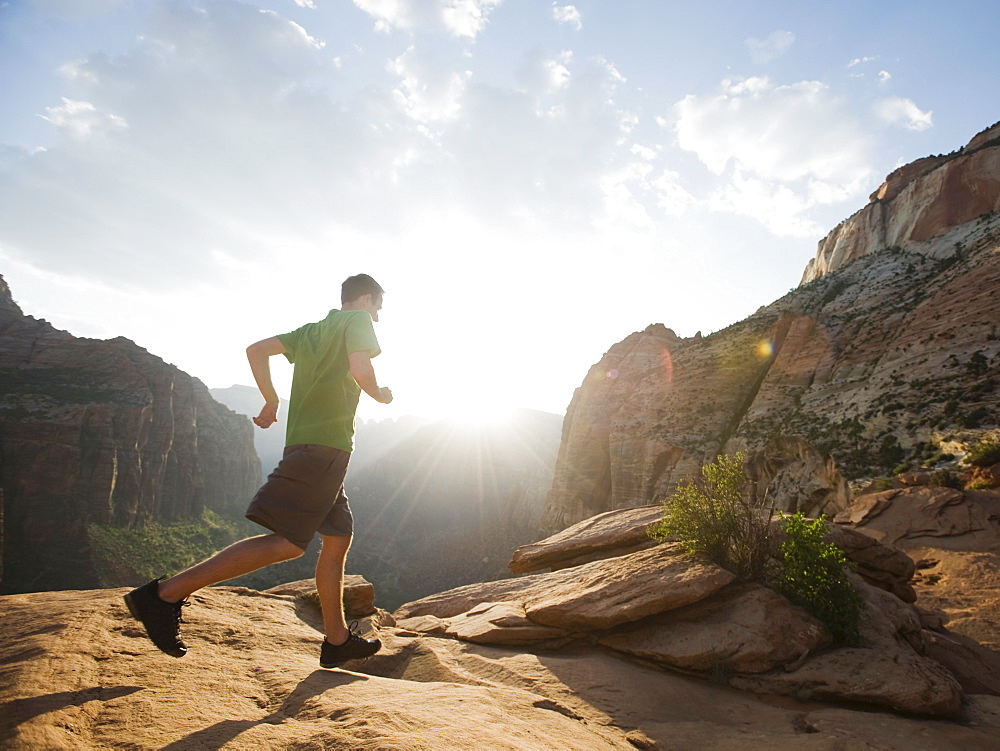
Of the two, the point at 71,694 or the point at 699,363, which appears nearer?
the point at 71,694

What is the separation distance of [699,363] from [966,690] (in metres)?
33.2

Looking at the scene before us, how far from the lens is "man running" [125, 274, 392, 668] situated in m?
2.69

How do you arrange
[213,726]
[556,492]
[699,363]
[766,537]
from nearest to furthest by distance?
[213,726], [766,537], [699,363], [556,492]

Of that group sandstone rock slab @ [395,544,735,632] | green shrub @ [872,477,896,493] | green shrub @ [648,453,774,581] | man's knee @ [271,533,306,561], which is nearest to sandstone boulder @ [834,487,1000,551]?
green shrub @ [872,477,896,493]

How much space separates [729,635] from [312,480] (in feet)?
14.7

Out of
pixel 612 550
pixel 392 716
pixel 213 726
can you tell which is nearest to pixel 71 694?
pixel 213 726

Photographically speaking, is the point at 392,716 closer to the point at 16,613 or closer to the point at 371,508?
the point at 16,613

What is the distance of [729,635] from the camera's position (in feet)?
15.1

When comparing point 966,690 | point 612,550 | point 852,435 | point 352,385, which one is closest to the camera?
point 352,385

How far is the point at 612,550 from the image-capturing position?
8.34 meters

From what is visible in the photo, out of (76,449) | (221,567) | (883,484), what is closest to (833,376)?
(883,484)

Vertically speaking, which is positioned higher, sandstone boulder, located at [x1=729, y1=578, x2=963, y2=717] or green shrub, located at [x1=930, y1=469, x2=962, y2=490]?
green shrub, located at [x1=930, y1=469, x2=962, y2=490]

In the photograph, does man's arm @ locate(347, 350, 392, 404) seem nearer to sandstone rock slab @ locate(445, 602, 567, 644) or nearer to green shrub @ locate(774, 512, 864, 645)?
sandstone rock slab @ locate(445, 602, 567, 644)

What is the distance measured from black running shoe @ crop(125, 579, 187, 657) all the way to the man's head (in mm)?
2322
